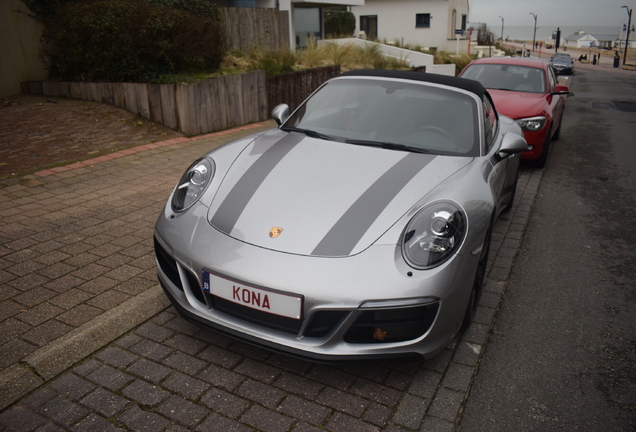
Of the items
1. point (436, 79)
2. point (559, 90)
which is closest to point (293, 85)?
point (559, 90)

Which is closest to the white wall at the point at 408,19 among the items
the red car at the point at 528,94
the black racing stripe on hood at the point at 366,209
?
the red car at the point at 528,94

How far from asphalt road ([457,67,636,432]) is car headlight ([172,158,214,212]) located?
6.35 ft

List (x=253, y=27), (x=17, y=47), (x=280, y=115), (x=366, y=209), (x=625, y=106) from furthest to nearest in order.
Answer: (x=253, y=27) < (x=625, y=106) < (x=17, y=47) < (x=280, y=115) < (x=366, y=209)

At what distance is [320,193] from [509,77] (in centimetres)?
659

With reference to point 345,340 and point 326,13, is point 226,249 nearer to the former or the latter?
point 345,340

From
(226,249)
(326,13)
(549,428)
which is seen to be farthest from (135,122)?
(326,13)

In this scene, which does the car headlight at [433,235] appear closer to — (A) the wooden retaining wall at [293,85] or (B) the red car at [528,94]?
(B) the red car at [528,94]

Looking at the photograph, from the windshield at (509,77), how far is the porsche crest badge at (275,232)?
21.5ft

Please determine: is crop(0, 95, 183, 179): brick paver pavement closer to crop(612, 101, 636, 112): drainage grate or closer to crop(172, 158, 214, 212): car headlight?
crop(172, 158, 214, 212): car headlight

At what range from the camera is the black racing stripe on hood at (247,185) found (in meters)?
2.86

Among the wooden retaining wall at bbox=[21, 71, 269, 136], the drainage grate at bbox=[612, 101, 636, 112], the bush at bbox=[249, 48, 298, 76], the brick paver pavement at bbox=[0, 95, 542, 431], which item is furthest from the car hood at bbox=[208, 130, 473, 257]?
the drainage grate at bbox=[612, 101, 636, 112]

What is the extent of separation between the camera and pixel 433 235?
8.73 feet

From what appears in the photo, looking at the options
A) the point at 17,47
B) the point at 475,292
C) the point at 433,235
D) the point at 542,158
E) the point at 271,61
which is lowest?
the point at 542,158

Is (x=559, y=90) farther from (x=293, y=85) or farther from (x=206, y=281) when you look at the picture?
(x=206, y=281)
